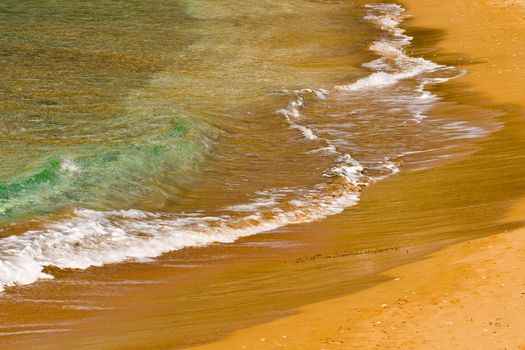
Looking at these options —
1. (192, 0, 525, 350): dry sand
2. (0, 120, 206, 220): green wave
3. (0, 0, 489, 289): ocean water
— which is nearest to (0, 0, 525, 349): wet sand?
Result: (192, 0, 525, 350): dry sand

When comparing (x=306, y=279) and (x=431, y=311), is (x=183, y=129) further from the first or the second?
(x=431, y=311)

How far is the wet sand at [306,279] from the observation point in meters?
6.96

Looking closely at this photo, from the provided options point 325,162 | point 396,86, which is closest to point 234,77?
point 396,86

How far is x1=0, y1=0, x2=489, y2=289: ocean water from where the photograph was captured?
1052 cm

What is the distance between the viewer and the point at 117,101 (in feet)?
58.9

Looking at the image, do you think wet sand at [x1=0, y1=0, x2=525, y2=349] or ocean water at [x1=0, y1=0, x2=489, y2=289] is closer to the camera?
wet sand at [x1=0, y1=0, x2=525, y2=349]

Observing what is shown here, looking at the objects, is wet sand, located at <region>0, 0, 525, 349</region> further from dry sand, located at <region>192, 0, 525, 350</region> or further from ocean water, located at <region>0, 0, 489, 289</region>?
ocean water, located at <region>0, 0, 489, 289</region>

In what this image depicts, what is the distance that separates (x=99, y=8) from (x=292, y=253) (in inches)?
921

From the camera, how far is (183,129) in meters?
15.5

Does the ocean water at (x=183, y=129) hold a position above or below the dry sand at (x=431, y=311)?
below

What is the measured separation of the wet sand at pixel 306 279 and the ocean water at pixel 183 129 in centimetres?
51

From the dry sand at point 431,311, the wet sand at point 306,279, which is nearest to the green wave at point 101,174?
the wet sand at point 306,279

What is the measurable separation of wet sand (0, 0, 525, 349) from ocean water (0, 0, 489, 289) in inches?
20.1

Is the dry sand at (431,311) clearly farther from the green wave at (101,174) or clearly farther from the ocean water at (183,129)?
the green wave at (101,174)
